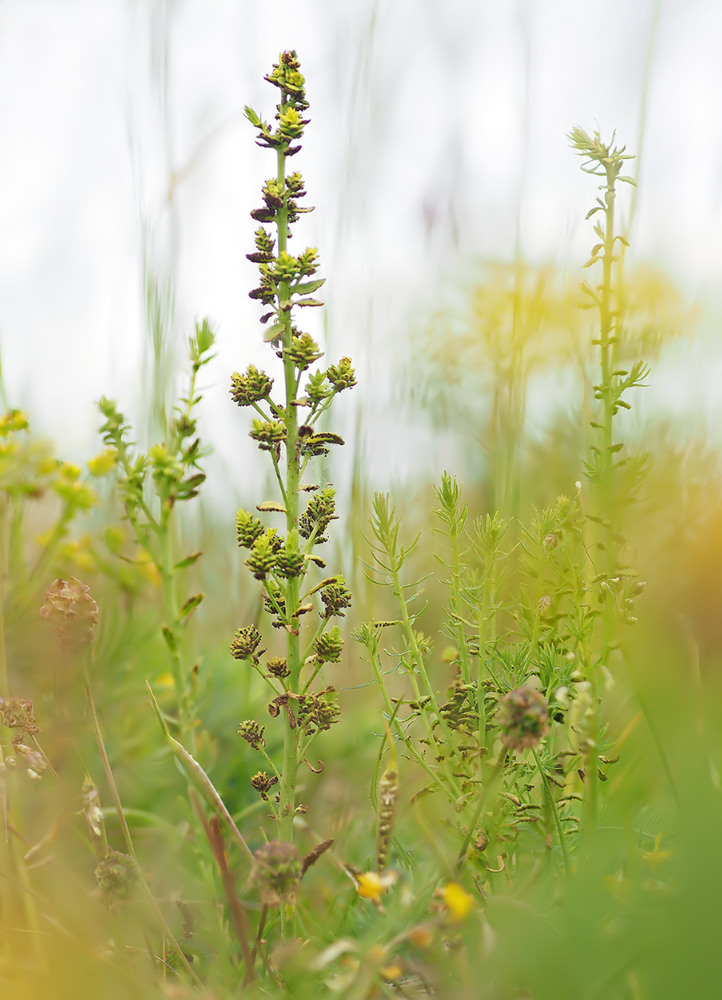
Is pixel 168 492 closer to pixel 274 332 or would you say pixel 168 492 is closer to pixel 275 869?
pixel 274 332

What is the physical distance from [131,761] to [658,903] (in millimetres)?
864

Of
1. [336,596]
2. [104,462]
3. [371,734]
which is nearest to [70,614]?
[104,462]

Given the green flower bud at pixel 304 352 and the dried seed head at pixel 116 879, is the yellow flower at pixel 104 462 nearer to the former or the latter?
the green flower bud at pixel 304 352

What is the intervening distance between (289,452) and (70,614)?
0.83ft

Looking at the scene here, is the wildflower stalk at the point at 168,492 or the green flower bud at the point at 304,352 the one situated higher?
the green flower bud at the point at 304,352

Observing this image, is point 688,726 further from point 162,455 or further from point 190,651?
point 190,651

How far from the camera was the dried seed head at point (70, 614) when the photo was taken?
716 mm

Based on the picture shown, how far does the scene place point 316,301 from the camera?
2.44ft

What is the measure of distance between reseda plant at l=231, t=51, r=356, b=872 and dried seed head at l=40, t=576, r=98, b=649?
0.45 ft

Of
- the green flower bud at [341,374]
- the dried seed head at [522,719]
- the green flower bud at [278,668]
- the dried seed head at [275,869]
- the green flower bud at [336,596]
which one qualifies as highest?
the green flower bud at [341,374]

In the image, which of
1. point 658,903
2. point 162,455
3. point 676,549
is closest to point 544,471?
point 676,549

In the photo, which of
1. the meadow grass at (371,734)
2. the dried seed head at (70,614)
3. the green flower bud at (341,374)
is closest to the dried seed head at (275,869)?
the meadow grass at (371,734)

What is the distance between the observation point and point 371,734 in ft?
2.82

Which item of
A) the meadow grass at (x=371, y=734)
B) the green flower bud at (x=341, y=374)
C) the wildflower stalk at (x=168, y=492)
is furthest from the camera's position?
the green flower bud at (x=341, y=374)
